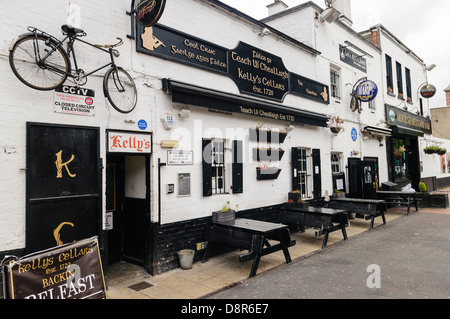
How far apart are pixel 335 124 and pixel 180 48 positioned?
301 inches

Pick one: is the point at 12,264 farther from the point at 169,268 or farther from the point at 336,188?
the point at 336,188

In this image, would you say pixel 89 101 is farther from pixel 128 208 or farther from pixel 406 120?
pixel 406 120

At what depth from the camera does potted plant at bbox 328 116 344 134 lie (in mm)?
11507

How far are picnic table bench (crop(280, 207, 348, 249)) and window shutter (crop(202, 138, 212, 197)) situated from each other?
3.02 m

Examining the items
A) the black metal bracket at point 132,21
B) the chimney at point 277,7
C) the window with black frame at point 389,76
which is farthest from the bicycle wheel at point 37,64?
the window with black frame at point 389,76

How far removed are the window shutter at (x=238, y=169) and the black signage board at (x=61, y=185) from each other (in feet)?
11.5

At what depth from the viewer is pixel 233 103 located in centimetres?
764

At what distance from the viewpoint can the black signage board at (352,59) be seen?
12930 millimetres

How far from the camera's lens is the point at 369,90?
503 inches

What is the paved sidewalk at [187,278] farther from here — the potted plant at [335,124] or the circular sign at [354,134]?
the circular sign at [354,134]

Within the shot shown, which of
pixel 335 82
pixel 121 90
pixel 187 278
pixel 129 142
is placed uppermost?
pixel 335 82

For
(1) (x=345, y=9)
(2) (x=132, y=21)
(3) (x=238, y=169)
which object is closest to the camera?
(2) (x=132, y=21)

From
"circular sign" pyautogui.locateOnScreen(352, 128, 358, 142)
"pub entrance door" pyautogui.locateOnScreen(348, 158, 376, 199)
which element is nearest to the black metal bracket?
"pub entrance door" pyautogui.locateOnScreen(348, 158, 376, 199)

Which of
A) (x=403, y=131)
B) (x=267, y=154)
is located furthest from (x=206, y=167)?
(x=403, y=131)
